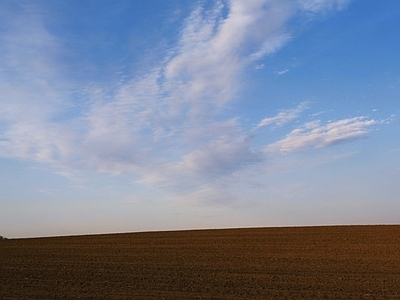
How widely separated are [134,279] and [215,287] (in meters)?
3.10

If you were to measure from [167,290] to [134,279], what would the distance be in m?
2.24

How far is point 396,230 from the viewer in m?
31.4

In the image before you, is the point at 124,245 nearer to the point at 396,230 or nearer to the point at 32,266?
the point at 32,266

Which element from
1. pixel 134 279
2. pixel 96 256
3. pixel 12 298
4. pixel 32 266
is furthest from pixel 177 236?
pixel 12 298

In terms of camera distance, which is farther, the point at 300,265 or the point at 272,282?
the point at 300,265

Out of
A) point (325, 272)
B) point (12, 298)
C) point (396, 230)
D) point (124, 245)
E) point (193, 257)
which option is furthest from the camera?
point (396, 230)

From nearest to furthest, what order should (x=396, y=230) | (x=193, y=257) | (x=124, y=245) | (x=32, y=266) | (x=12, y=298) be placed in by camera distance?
1. (x=12, y=298)
2. (x=32, y=266)
3. (x=193, y=257)
4. (x=124, y=245)
5. (x=396, y=230)

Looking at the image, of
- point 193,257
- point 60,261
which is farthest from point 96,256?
point 193,257

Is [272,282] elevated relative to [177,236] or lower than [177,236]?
lower

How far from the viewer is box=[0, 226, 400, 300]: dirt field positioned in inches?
551

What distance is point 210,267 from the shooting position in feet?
60.1

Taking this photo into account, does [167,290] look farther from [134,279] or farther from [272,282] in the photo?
[272,282]

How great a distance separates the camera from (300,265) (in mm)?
18500

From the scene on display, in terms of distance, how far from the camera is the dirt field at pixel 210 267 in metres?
14.0
